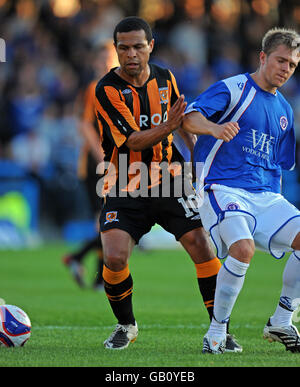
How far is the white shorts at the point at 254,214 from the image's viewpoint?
5617mm

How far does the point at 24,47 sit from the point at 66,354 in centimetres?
1461

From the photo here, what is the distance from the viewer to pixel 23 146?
1680cm

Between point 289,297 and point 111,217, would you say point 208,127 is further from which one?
point 289,297

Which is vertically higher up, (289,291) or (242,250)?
(242,250)

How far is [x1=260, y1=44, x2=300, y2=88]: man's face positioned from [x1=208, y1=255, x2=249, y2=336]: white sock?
1.31 metres

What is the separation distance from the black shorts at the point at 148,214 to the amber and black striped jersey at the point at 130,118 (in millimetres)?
124

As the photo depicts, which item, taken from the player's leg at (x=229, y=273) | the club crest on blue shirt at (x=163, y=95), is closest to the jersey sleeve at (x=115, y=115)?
the club crest on blue shirt at (x=163, y=95)

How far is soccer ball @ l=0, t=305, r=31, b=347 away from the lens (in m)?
5.90

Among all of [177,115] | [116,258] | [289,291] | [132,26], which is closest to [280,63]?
[177,115]

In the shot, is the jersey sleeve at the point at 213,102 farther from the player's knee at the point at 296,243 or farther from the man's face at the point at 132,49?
the player's knee at the point at 296,243

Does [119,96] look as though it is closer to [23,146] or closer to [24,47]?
[23,146]

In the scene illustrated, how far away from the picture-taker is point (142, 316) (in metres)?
7.81

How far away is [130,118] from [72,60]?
1437 cm
